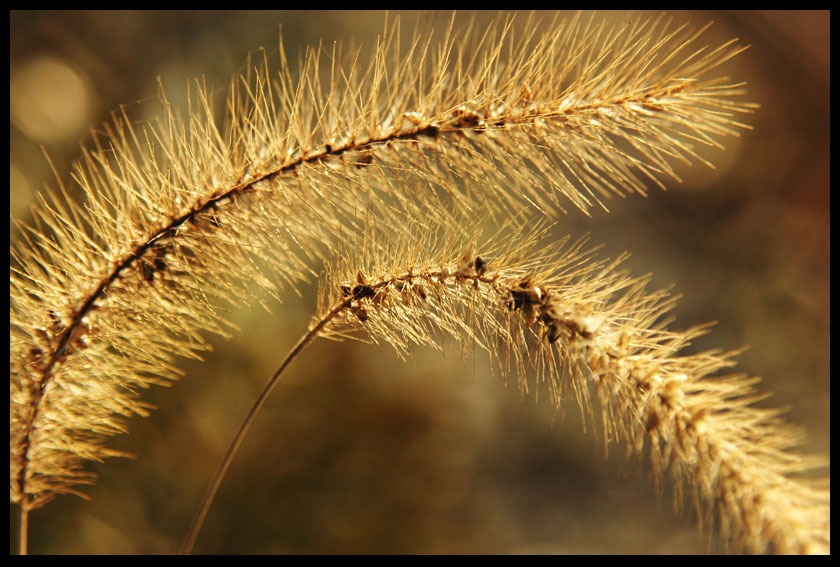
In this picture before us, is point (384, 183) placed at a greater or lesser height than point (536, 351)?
greater

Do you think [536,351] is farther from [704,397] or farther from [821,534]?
[821,534]

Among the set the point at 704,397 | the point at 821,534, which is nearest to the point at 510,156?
the point at 704,397

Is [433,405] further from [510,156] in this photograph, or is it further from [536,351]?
[510,156]

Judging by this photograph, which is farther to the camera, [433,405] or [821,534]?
[433,405]
